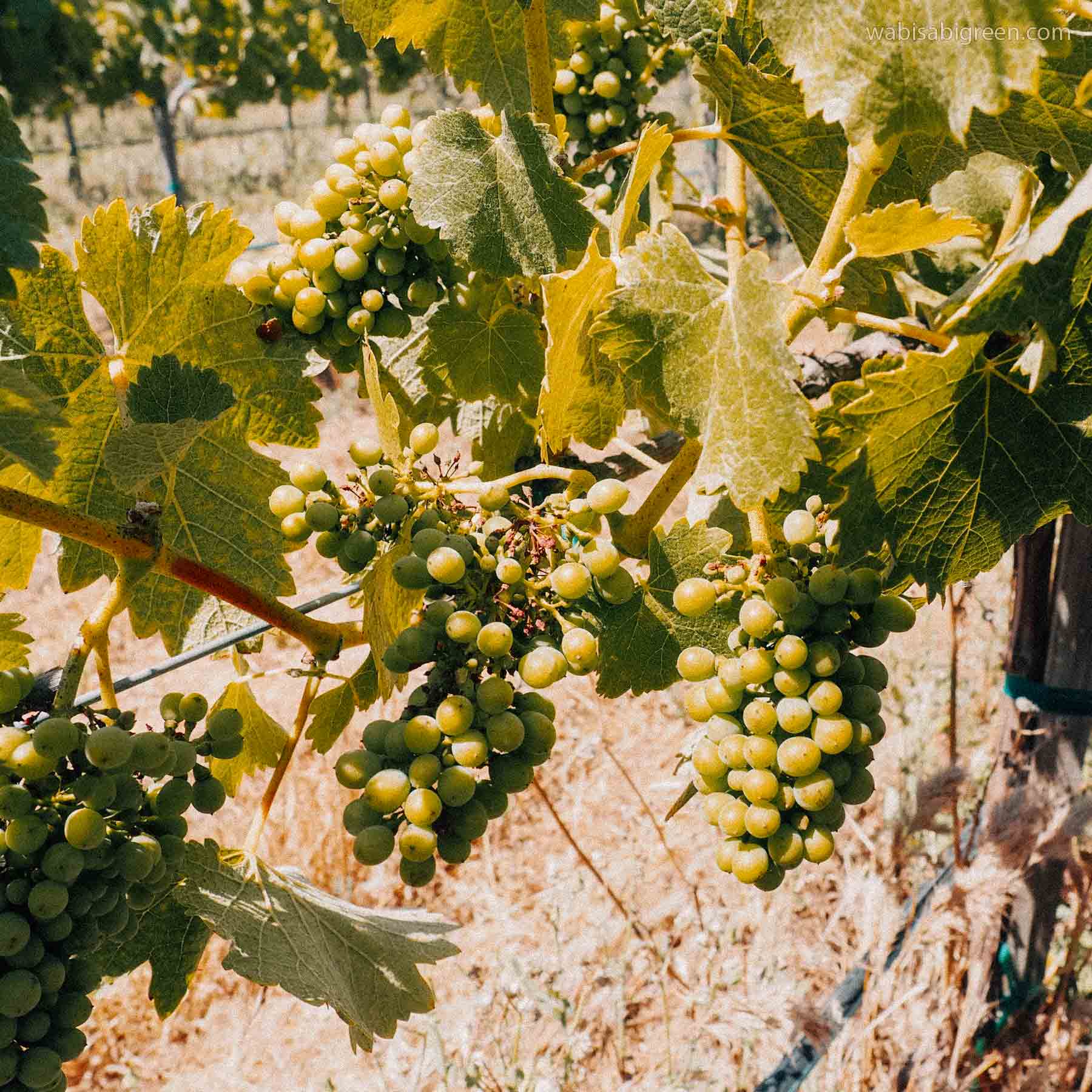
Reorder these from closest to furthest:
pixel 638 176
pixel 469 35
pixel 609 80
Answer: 1. pixel 638 176
2. pixel 469 35
3. pixel 609 80

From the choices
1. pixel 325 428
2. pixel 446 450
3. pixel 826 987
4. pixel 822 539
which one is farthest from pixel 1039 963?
pixel 325 428

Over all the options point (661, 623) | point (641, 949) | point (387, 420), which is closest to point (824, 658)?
point (661, 623)

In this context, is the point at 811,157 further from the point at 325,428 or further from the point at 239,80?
the point at 239,80

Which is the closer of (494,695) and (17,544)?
(494,695)

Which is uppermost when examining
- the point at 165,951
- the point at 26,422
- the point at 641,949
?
the point at 26,422

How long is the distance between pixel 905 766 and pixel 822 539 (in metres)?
2.19

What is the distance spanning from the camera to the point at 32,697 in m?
0.66

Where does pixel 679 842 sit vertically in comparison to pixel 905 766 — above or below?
below

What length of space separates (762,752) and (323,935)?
37cm

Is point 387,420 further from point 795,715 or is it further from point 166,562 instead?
point 795,715

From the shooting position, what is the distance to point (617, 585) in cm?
69

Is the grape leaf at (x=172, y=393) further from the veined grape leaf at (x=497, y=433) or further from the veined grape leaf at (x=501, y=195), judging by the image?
Answer: the veined grape leaf at (x=497, y=433)

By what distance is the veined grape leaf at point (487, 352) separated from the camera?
0.96m

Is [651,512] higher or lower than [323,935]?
higher
